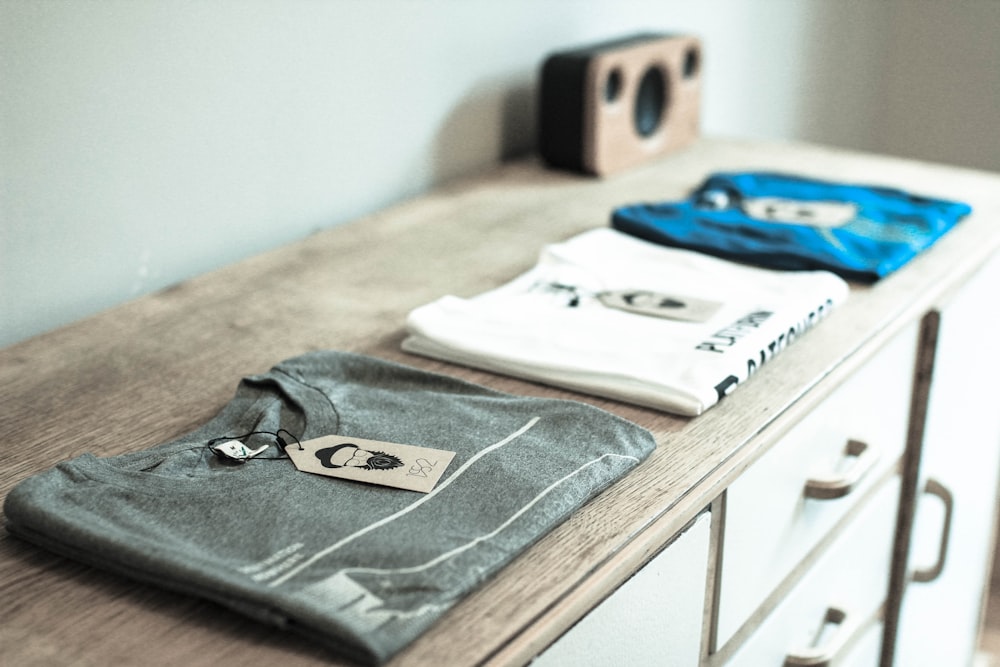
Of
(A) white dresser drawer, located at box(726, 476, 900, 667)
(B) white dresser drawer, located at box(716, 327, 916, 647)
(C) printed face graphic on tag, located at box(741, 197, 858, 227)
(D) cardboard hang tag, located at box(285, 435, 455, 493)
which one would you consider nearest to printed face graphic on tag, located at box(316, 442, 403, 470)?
(D) cardboard hang tag, located at box(285, 435, 455, 493)

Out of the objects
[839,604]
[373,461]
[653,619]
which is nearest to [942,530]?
[839,604]

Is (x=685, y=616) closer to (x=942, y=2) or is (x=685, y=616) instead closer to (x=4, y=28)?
(x=4, y=28)

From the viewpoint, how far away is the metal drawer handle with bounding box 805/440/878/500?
35.8 inches

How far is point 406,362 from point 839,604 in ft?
1.67

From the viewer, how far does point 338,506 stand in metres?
0.65

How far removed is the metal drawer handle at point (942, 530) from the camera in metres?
1.25

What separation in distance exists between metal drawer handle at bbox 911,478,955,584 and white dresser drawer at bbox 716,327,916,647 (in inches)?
7.1

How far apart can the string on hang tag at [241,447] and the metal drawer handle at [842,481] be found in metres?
0.44

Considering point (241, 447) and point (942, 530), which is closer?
point (241, 447)

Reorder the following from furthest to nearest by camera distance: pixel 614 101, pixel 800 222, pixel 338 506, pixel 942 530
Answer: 1. pixel 614 101
2. pixel 942 530
3. pixel 800 222
4. pixel 338 506

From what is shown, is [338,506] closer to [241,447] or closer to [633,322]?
[241,447]

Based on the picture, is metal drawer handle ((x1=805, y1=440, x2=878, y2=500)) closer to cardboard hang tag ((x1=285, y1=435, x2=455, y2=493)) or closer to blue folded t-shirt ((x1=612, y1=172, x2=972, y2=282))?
blue folded t-shirt ((x1=612, y1=172, x2=972, y2=282))

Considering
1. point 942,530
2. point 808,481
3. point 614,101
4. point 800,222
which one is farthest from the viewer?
point 614,101

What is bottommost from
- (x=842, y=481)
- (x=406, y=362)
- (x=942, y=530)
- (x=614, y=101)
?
(x=942, y=530)
